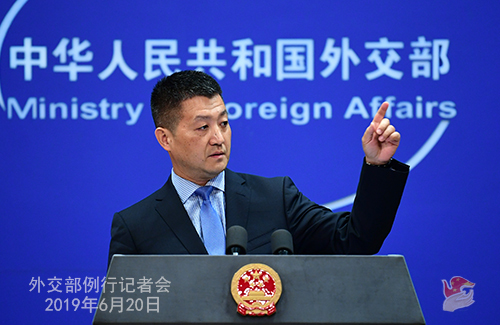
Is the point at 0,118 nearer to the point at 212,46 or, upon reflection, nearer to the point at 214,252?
the point at 212,46

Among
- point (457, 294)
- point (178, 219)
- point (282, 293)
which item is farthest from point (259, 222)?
point (457, 294)

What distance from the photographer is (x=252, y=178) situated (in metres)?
2.03

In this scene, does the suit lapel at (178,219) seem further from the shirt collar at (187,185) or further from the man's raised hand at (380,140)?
the man's raised hand at (380,140)

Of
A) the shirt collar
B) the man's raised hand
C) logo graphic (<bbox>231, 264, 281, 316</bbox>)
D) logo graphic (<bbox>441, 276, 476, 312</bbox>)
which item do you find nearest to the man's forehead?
the shirt collar

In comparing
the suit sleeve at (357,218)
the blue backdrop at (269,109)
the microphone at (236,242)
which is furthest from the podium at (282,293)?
the blue backdrop at (269,109)

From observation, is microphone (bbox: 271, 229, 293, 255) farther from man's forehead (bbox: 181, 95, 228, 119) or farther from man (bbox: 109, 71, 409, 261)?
man's forehead (bbox: 181, 95, 228, 119)

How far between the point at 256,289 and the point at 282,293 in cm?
6

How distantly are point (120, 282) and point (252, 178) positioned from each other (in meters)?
0.94

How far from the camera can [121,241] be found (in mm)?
1836

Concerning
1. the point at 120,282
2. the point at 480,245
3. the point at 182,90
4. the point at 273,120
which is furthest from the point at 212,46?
the point at 120,282

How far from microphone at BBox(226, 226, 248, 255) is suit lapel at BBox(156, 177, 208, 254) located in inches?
18.8

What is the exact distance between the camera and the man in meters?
1.81

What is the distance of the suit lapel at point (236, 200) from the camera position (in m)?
1.85

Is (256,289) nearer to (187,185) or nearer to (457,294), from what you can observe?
(187,185)
